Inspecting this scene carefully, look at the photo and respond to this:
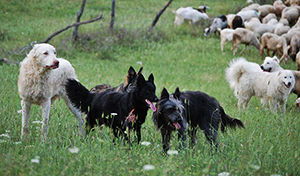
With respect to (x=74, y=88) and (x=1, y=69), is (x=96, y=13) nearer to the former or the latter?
(x=1, y=69)

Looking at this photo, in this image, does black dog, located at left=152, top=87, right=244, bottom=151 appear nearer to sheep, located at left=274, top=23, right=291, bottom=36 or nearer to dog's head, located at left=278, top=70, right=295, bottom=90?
dog's head, located at left=278, top=70, right=295, bottom=90

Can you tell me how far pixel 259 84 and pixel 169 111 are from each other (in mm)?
5101

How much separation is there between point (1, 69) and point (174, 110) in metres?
7.74

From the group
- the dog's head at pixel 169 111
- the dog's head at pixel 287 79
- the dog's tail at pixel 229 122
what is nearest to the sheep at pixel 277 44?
the dog's head at pixel 287 79

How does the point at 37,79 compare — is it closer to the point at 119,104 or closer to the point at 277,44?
the point at 119,104

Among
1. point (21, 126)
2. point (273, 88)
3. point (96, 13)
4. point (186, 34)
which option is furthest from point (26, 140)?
point (96, 13)

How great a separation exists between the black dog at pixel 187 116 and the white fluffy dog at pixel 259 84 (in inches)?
136

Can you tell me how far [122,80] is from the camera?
11.1m

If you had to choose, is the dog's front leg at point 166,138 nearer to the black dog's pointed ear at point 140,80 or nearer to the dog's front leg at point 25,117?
the black dog's pointed ear at point 140,80

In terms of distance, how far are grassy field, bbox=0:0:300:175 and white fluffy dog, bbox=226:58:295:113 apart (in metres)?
0.49

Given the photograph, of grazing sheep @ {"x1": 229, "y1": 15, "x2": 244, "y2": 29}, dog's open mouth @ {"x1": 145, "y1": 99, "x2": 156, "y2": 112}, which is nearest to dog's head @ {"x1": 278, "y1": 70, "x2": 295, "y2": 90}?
dog's open mouth @ {"x1": 145, "y1": 99, "x2": 156, "y2": 112}

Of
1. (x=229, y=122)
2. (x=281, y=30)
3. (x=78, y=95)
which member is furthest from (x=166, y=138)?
(x=281, y=30)

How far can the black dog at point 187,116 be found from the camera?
186 inches

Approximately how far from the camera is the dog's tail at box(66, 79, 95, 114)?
18.2 feet
